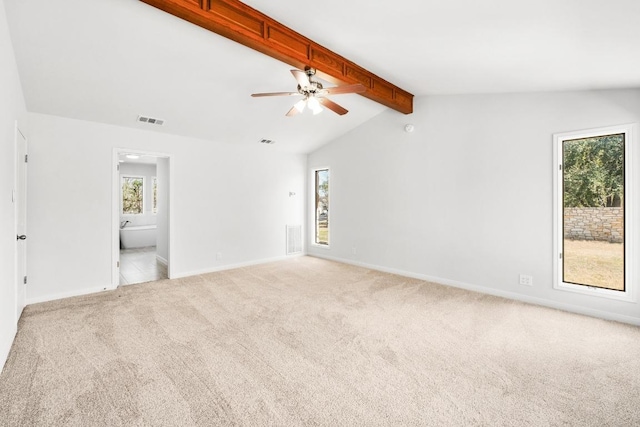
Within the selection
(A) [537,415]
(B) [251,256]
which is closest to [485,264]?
(A) [537,415]

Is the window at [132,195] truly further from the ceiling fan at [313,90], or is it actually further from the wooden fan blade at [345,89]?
the wooden fan blade at [345,89]

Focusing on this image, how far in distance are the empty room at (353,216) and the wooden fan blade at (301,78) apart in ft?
0.45

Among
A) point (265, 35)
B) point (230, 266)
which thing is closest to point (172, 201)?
point (230, 266)

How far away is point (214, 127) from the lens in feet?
16.2

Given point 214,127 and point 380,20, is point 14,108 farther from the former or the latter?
point 380,20

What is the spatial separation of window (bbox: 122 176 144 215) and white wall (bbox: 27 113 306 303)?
5054 mm

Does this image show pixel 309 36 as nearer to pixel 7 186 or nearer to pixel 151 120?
pixel 151 120

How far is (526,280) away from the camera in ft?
12.8

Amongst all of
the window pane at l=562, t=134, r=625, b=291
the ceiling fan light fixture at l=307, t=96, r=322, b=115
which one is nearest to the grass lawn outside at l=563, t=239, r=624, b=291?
the window pane at l=562, t=134, r=625, b=291

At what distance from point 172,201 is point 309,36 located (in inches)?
136

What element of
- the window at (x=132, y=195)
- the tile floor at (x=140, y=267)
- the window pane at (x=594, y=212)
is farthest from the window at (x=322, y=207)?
the window at (x=132, y=195)

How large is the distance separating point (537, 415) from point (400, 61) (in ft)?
11.4

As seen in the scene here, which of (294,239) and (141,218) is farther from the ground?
(141,218)

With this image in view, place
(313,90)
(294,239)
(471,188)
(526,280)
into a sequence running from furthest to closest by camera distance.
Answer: (294,239)
(471,188)
(526,280)
(313,90)
